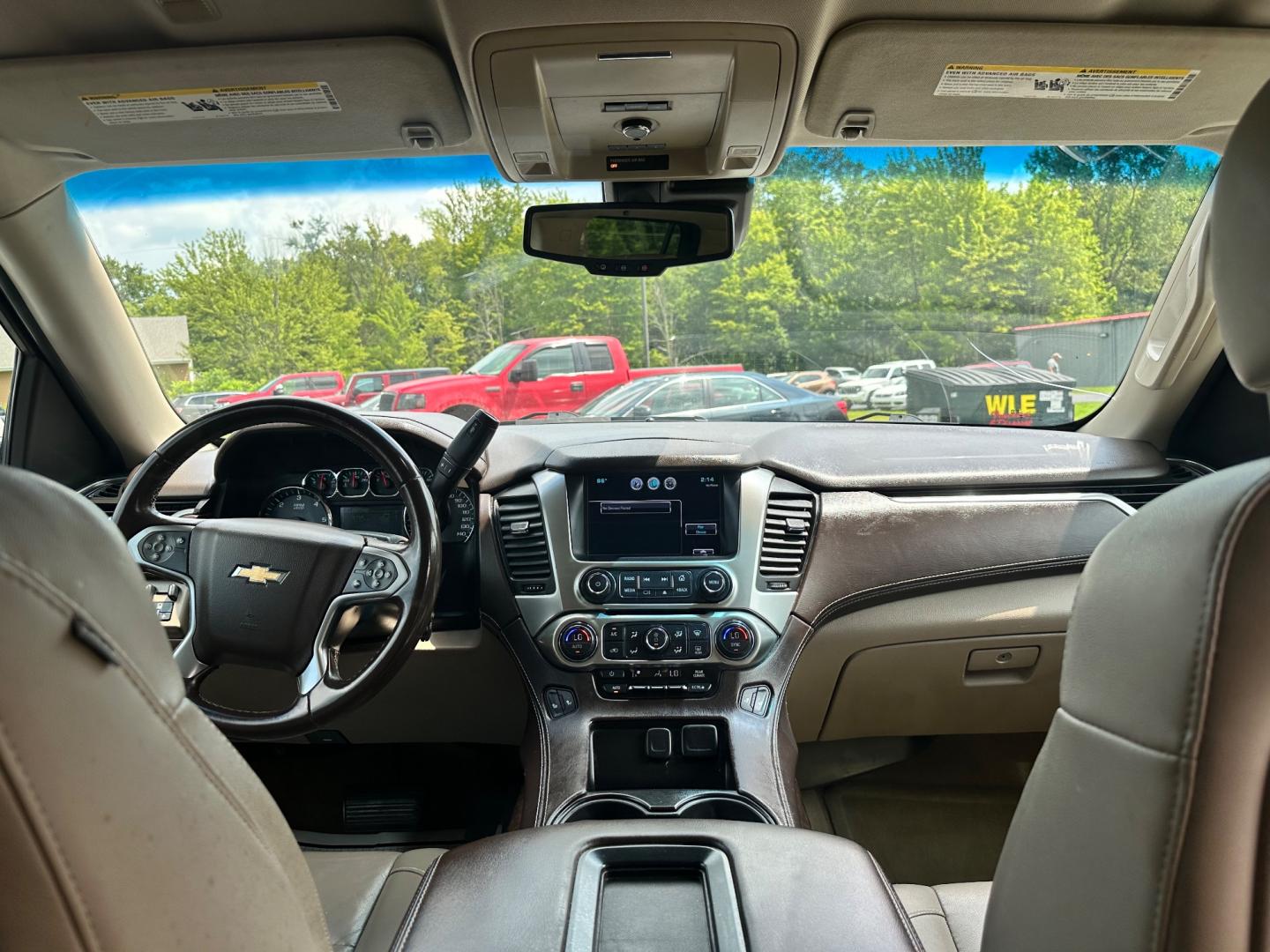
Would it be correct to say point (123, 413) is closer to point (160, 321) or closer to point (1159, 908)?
point (160, 321)

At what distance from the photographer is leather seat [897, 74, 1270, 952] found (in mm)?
822

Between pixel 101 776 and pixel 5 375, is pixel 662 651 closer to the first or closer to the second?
pixel 101 776

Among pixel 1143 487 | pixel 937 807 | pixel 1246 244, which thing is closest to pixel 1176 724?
pixel 1246 244

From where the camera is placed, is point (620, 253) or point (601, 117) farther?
point (620, 253)

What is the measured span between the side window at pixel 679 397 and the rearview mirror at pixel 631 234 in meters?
0.52

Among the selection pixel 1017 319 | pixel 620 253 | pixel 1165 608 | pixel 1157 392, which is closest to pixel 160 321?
pixel 620 253

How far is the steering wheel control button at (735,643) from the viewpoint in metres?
2.67

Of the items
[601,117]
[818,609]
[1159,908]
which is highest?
[601,117]

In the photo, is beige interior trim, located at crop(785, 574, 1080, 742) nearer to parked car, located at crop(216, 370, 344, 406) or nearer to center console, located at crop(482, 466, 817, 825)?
center console, located at crop(482, 466, 817, 825)

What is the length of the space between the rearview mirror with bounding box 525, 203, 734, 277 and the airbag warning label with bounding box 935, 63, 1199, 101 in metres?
0.72

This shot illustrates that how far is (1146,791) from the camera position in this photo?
33.9 inches

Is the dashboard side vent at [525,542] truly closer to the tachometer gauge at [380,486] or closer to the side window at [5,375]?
the tachometer gauge at [380,486]

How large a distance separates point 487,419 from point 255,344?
1315 millimetres

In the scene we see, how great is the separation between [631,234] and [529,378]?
70 cm
